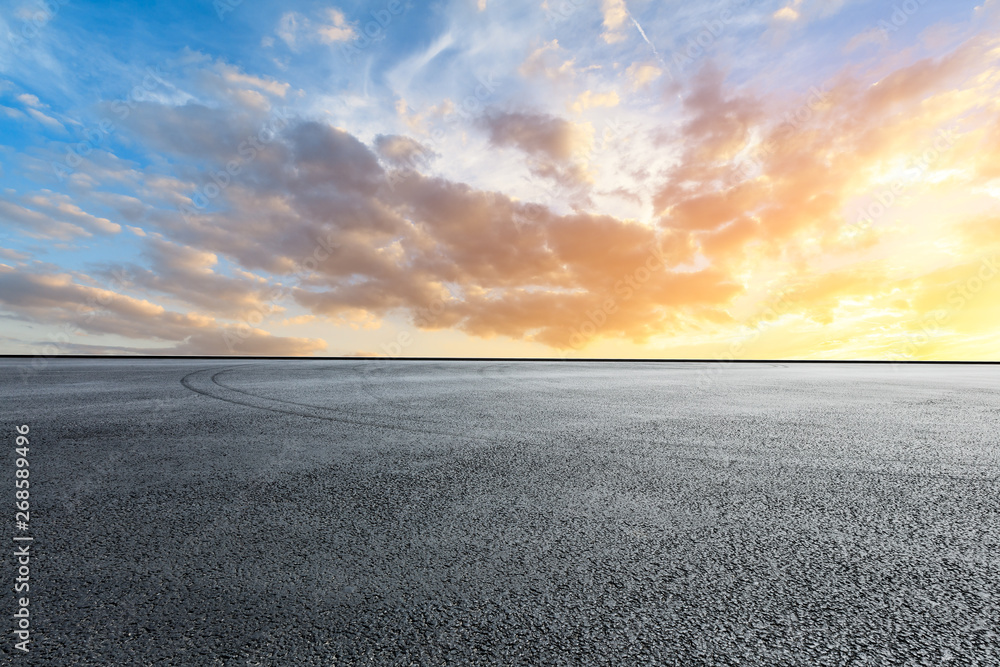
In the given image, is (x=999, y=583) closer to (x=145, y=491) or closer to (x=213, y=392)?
(x=145, y=491)

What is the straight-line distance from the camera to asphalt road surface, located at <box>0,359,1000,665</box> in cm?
214

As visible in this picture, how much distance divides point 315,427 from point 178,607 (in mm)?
5215

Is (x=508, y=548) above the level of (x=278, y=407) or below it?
below

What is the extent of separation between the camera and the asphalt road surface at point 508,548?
7.02 feet

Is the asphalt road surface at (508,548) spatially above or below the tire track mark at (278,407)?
below

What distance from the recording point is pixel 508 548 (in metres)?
3.07

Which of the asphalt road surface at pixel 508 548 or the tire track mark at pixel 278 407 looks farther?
the tire track mark at pixel 278 407

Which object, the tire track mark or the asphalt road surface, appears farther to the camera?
the tire track mark

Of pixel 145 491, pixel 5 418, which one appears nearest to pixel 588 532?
pixel 145 491

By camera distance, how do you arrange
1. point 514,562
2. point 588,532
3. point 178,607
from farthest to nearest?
point 588,532 → point 514,562 → point 178,607

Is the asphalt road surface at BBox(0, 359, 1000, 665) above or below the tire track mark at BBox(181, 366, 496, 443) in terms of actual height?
below

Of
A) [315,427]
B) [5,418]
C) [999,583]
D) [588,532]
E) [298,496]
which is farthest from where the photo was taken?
[5,418]

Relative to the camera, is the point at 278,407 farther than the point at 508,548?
Yes

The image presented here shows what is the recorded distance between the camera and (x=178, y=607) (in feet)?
7.89
